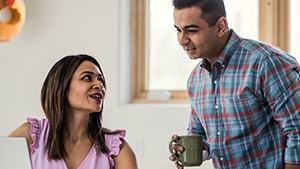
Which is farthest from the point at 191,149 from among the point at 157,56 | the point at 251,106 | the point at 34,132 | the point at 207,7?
the point at 157,56

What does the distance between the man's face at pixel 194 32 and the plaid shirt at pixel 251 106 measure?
0.23ft

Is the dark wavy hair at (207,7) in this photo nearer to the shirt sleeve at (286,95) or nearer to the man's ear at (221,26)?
the man's ear at (221,26)

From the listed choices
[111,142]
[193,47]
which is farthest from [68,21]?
[193,47]

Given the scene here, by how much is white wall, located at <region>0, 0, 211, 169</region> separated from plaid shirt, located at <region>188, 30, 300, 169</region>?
44.3 inches

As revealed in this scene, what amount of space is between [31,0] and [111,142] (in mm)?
1621

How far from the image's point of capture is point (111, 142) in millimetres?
1925

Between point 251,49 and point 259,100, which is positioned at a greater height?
point 251,49

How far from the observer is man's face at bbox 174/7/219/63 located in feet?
5.43

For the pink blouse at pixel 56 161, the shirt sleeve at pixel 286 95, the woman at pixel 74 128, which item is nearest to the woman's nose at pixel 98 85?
the woman at pixel 74 128

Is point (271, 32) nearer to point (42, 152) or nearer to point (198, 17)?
point (198, 17)

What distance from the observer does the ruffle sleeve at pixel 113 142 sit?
1888mm

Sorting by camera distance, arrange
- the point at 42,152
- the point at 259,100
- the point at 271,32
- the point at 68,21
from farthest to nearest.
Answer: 1. the point at 68,21
2. the point at 271,32
3. the point at 42,152
4. the point at 259,100

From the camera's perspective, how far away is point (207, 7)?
167cm

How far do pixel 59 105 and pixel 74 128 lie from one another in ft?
0.39
